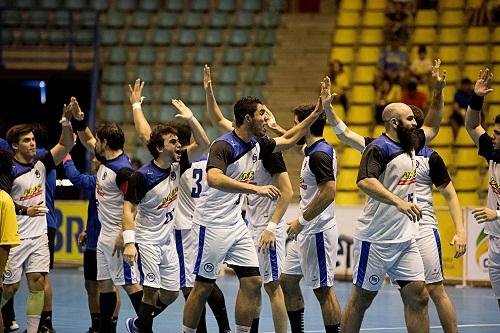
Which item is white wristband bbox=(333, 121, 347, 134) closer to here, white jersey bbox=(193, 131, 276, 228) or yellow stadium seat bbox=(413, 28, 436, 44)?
white jersey bbox=(193, 131, 276, 228)

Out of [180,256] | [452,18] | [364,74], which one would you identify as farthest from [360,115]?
[180,256]

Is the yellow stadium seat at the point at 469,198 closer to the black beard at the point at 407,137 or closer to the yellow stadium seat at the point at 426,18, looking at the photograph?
the yellow stadium seat at the point at 426,18

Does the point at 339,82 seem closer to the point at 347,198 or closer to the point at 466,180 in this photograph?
the point at 347,198

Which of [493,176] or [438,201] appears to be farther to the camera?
[438,201]

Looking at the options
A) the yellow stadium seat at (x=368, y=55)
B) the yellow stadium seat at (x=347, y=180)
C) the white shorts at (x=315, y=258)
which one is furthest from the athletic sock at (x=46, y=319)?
the yellow stadium seat at (x=368, y=55)

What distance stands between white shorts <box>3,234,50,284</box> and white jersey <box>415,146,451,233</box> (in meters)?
3.80

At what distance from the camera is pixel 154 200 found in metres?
10.7

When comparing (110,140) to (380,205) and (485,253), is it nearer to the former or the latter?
(380,205)

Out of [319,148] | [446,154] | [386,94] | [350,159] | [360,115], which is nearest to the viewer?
[319,148]

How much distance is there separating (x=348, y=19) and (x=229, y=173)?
15766mm

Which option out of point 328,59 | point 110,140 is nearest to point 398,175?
point 110,140

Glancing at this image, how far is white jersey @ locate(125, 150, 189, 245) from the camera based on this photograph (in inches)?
419

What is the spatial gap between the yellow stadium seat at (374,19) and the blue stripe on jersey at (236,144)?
15353 millimetres

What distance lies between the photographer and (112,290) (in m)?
11.4
